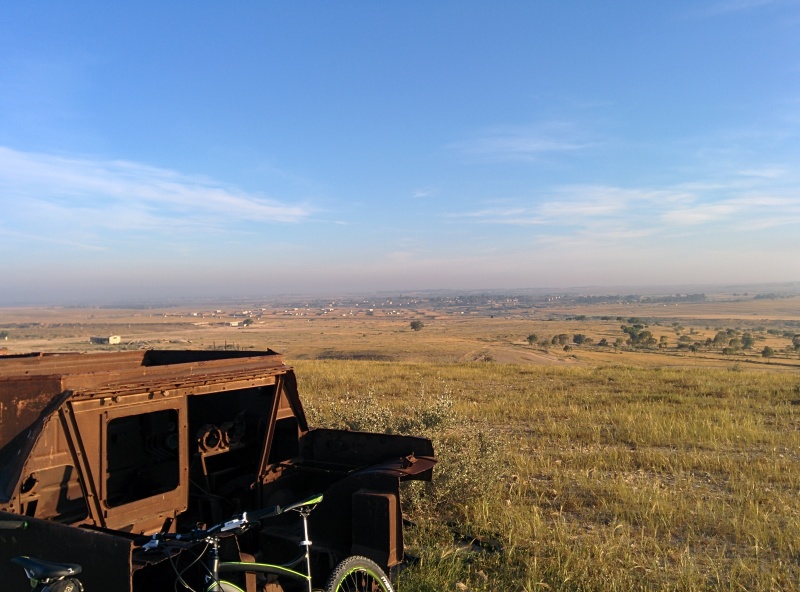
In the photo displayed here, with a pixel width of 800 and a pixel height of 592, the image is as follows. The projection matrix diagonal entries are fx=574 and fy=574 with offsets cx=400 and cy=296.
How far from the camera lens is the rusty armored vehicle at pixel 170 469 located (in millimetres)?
2777

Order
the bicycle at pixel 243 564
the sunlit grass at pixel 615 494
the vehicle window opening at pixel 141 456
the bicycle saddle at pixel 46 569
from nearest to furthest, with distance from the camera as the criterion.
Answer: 1. the bicycle saddle at pixel 46 569
2. the bicycle at pixel 243 564
3. the vehicle window opening at pixel 141 456
4. the sunlit grass at pixel 615 494

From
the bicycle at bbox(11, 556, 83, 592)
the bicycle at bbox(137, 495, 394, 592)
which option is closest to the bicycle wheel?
the bicycle at bbox(137, 495, 394, 592)

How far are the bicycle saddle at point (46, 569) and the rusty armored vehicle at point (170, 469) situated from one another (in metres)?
0.15

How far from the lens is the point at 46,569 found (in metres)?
2.43

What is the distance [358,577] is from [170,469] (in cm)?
204

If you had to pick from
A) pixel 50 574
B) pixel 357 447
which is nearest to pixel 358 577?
pixel 357 447

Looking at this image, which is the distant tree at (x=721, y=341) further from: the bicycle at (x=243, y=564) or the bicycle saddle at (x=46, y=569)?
the bicycle saddle at (x=46, y=569)

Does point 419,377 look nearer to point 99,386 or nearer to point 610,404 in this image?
point 610,404

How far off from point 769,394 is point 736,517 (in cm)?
981

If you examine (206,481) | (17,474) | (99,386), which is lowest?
(206,481)

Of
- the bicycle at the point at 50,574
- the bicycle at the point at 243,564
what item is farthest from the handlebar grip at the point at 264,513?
the bicycle at the point at 50,574

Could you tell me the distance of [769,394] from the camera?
14156 millimetres

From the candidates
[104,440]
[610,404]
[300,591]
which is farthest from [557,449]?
[104,440]

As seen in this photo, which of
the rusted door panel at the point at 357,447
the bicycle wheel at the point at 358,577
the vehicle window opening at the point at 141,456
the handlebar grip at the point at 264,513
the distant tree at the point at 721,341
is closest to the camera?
the handlebar grip at the point at 264,513
